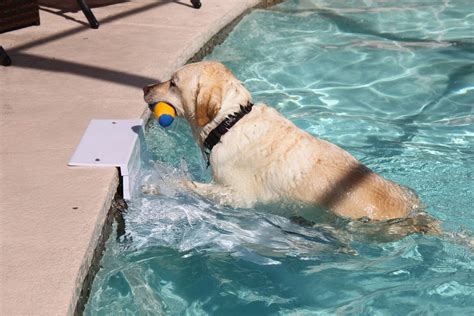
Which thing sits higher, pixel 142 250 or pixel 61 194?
pixel 61 194

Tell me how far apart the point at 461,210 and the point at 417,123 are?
1.55m

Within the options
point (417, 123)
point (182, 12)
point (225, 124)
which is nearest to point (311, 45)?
point (182, 12)

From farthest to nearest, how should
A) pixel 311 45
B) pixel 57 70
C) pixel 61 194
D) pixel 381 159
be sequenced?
1. pixel 311 45
2. pixel 57 70
3. pixel 381 159
4. pixel 61 194

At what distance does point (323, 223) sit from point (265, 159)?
0.49 m

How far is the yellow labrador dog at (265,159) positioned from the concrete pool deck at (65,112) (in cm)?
66

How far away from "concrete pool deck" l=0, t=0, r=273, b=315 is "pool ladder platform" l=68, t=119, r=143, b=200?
0.08 meters

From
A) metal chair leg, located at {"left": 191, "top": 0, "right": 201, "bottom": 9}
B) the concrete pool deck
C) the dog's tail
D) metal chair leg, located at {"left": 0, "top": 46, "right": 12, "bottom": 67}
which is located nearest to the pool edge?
the concrete pool deck

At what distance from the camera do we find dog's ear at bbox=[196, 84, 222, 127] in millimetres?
4281

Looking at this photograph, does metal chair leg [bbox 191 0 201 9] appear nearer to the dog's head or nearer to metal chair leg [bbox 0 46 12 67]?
metal chair leg [bbox 0 46 12 67]

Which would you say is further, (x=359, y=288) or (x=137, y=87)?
(x=137, y=87)

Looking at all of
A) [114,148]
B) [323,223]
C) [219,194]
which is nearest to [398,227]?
[323,223]

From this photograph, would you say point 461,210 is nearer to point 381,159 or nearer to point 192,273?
point 381,159

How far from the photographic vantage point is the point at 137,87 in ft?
19.7

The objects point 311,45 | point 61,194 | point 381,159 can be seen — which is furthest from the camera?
point 311,45
